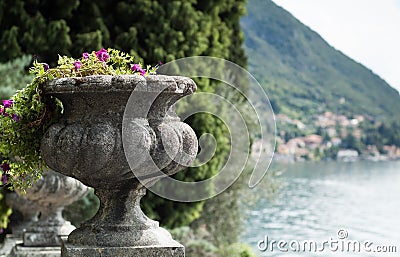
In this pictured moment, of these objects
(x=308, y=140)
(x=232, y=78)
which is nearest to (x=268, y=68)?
(x=308, y=140)

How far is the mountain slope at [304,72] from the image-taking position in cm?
2911

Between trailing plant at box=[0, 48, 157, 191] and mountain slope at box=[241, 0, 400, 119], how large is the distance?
24070 millimetres

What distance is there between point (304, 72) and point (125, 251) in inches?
1205

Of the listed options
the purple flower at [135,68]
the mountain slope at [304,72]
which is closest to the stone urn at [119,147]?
the purple flower at [135,68]

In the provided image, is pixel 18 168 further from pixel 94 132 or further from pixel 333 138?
pixel 333 138

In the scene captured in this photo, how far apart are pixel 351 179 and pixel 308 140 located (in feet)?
7.59

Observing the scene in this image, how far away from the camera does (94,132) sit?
3145mm

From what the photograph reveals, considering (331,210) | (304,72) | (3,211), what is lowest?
(331,210)

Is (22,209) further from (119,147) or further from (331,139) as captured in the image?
(331,139)

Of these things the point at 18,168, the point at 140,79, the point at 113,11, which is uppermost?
the point at 113,11

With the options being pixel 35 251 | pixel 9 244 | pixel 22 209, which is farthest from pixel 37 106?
pixel 22 209

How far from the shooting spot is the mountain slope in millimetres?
29109

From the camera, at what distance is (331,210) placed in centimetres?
1892

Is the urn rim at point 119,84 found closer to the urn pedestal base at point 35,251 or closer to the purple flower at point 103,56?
the purple flower at point 103,56
